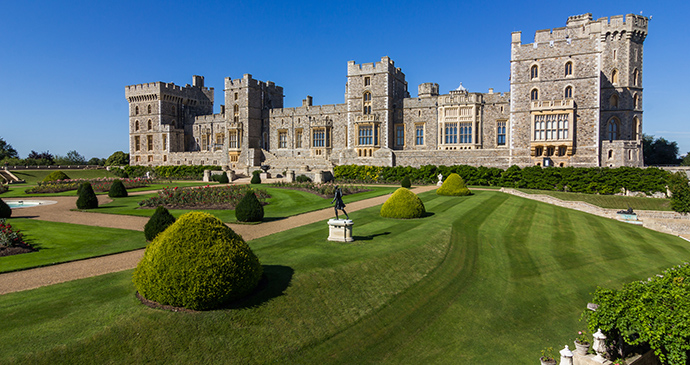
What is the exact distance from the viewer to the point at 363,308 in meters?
9.07

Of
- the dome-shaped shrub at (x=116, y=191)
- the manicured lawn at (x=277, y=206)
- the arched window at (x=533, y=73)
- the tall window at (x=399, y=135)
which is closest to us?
the manicured lawn at (x=277, y=206)

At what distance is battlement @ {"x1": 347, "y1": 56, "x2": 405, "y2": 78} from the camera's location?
45969 mm

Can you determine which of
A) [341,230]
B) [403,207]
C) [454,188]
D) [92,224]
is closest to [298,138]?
[454,188]

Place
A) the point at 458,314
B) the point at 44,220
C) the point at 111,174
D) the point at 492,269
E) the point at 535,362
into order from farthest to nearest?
1. the point at 111,174
2. the point at 44,220
3. the point at 492,269
4. the point at 458,314
5. the point at 535,362

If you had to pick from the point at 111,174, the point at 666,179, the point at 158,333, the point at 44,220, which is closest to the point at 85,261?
the point at 158,333

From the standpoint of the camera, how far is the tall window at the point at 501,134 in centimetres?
4294

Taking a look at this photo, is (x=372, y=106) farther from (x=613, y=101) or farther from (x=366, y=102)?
(x=613, y=101)

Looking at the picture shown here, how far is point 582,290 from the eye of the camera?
11.5 metres

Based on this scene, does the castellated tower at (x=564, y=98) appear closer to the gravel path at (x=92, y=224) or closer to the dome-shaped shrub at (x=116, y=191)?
the gravel path at (x=92, y=224)

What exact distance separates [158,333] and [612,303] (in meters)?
7.74

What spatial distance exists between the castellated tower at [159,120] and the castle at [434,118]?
0.59 feet

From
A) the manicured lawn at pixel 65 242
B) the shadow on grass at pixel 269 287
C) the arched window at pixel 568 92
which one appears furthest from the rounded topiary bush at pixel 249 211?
the arched window at pixel 568 92

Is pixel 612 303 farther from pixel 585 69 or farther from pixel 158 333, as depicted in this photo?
pixel 585 69

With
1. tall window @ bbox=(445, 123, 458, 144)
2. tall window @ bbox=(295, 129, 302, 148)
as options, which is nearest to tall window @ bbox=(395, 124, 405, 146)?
tall window @ bbox=(445, 123, 458, 144)
